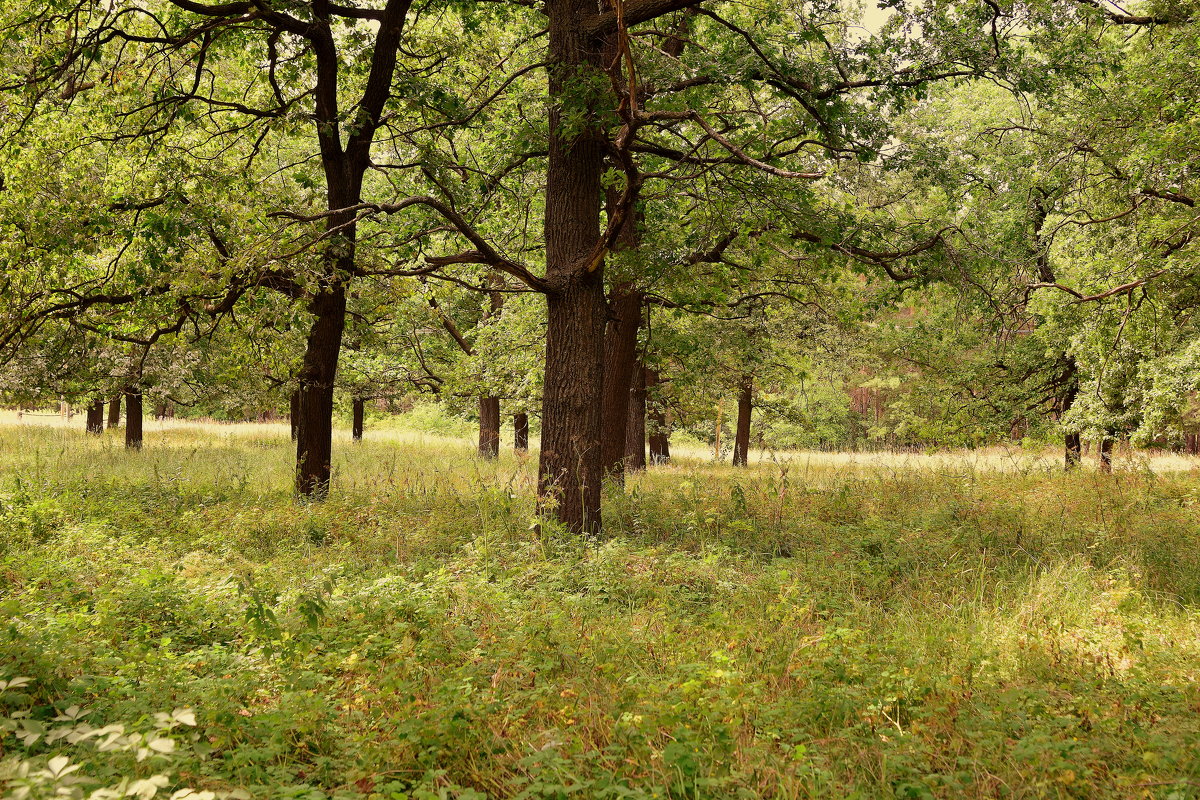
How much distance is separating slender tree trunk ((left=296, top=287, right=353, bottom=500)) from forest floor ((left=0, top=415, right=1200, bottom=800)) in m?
1.72

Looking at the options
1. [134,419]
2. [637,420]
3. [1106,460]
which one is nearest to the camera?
[1106,460]

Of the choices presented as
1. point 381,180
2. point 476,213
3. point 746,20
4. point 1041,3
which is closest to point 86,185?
point 476,213

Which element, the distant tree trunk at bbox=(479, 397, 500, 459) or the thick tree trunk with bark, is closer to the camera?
the thick tree trunk with bark

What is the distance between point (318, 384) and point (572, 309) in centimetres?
499

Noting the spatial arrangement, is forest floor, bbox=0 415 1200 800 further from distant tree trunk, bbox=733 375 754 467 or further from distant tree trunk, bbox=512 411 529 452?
distant tree trunk, bbox=512 411 529 452

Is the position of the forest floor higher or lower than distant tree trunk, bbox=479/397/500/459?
lower

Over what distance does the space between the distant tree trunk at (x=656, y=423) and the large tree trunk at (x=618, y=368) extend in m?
7.21

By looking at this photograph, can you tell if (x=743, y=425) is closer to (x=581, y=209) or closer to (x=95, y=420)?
(x=581, y=209)

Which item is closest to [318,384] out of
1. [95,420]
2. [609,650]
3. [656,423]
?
[609,650]

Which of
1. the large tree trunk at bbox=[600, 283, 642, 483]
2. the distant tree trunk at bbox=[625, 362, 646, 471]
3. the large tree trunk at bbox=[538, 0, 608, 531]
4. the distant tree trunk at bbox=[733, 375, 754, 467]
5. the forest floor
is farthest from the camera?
the distant tree trunk at bbox=[733, 375, 754, 467]

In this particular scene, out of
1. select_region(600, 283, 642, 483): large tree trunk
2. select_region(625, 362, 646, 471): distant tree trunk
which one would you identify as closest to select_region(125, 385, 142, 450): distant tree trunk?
select_region(625, 362, 646, 471): distant tree trunk

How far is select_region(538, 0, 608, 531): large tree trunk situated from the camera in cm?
829

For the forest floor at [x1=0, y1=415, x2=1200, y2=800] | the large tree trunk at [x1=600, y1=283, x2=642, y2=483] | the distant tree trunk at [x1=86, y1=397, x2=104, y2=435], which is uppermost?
the large tree trunk at [x1=600, y1=283, x2=642, y2=483]

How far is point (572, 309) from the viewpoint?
8.34 meters
